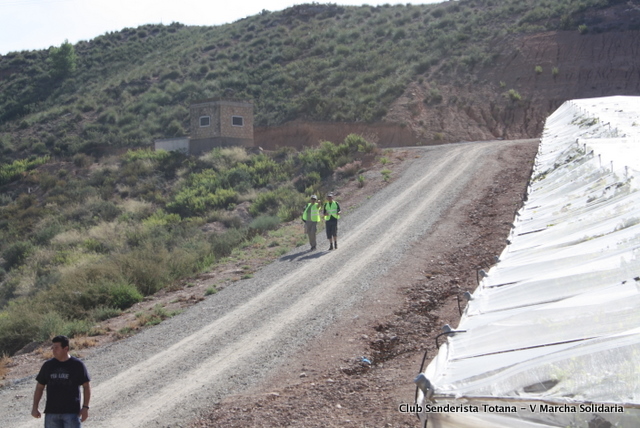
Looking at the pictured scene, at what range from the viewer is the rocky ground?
7.82 m

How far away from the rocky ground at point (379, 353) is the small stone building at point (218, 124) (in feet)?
78.9

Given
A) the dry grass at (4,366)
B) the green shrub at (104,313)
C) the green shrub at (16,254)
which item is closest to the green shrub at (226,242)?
the green shrub at (104,313)

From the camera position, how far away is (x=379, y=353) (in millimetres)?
9789

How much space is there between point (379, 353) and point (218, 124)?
1207 inches

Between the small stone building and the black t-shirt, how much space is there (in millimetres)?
32532

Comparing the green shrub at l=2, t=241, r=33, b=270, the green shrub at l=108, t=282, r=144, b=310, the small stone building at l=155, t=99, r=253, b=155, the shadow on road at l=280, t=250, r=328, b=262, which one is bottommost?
the green shrub at l=2, t=241, r=33, b=270

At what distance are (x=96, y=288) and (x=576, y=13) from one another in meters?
47.2

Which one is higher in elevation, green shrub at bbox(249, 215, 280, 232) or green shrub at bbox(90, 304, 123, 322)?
green shrub at bbox(249, 215, 280, 232)

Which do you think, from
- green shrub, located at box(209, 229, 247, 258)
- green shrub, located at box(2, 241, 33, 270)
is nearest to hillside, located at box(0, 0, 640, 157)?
green shrub, located at box(2, 241, 33, 270)

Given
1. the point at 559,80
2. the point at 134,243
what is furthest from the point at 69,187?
the point at 559,80

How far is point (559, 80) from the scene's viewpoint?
4497cm

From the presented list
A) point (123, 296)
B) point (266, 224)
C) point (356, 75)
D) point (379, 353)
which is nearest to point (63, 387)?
point (379, 353)

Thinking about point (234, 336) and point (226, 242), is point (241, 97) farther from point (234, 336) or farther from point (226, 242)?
point (234, 336)

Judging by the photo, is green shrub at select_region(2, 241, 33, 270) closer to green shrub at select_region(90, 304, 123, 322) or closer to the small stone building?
the small stone building
